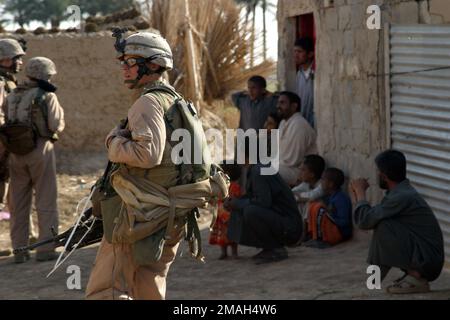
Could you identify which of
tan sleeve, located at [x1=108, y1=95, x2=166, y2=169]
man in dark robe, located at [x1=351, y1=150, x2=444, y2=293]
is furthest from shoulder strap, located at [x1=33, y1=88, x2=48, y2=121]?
tan sleeve, located at [x1=108, y1=95, x2=166, y2=169]

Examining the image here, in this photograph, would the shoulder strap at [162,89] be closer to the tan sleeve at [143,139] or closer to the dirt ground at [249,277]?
the tan sleeve at [143,139]

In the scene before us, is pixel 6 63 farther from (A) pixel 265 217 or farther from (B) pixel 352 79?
(B) pixel 352 79

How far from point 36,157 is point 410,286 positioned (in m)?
3.40

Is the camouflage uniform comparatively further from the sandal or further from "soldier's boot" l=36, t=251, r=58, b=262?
"soldier's boot" l=36, t=251, r=58, b=262

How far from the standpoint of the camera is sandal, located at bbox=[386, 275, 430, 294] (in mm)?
6178

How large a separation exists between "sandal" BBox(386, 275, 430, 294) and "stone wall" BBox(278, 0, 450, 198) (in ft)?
5.52

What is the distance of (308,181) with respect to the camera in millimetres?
8516

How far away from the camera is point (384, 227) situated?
625 cm

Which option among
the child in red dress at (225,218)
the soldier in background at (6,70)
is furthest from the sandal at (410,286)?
the soldier in background at (6,70)

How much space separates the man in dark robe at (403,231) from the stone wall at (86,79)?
5.73 meters

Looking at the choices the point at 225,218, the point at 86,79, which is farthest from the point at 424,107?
the point at 86,79

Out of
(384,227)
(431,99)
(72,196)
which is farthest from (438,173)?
(72,196)

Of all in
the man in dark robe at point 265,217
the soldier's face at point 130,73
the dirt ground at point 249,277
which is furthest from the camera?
the man in dark robe at point 265,217

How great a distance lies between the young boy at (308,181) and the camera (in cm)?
848
